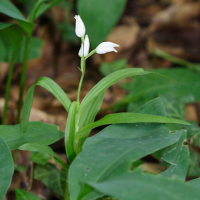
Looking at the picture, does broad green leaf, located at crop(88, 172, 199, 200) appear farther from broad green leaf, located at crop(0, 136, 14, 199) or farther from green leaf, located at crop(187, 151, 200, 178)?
green leaf, located at crop(187, 151, 200, 178)

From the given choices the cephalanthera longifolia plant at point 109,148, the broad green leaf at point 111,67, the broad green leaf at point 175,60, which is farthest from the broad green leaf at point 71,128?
the broad green leaf at point 175,60

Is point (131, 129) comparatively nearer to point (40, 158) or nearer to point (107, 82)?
point (107, 82)

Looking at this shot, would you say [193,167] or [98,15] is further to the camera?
[98,15]

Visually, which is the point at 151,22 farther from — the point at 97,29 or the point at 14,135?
the point at 14,135

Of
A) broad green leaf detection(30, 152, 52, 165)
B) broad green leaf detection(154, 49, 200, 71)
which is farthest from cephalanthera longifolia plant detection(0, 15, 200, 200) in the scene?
broad green leaf detection(154, 49, 200, 71)

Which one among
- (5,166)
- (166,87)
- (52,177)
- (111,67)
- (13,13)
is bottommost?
(52,177)

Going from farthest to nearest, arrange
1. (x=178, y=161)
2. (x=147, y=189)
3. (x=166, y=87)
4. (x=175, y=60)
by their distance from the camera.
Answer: (x=175, y=60), (x=166, y=87), (x=178, y=161), (x=147, y=189)

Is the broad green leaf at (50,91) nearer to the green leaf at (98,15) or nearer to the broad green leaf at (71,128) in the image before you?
the broad green leaf at (71,128)

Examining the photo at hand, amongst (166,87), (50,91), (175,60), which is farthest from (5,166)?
(175,60)

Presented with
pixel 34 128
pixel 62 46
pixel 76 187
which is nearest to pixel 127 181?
pixel 76 187
